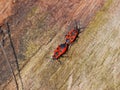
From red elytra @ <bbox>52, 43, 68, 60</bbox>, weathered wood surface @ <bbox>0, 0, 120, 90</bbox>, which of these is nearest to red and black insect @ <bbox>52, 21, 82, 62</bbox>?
red elytra @ <bbox>52, 43, 68, 60</bbox>

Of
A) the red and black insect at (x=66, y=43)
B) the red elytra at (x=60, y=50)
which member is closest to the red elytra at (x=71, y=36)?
the red and black insect at (x=66, y=43)

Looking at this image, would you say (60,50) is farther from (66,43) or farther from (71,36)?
(71,36)

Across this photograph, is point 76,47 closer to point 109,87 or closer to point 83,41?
point 83,41

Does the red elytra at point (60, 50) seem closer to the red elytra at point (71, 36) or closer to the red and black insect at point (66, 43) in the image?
the red and black insect at point (66, 43)

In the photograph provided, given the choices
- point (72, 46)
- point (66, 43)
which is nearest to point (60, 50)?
point (66, 43)

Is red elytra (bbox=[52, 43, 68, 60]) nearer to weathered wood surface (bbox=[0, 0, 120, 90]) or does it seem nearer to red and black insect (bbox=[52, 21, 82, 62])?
red and black insect (bbox=[52, 21, 82, 62])
